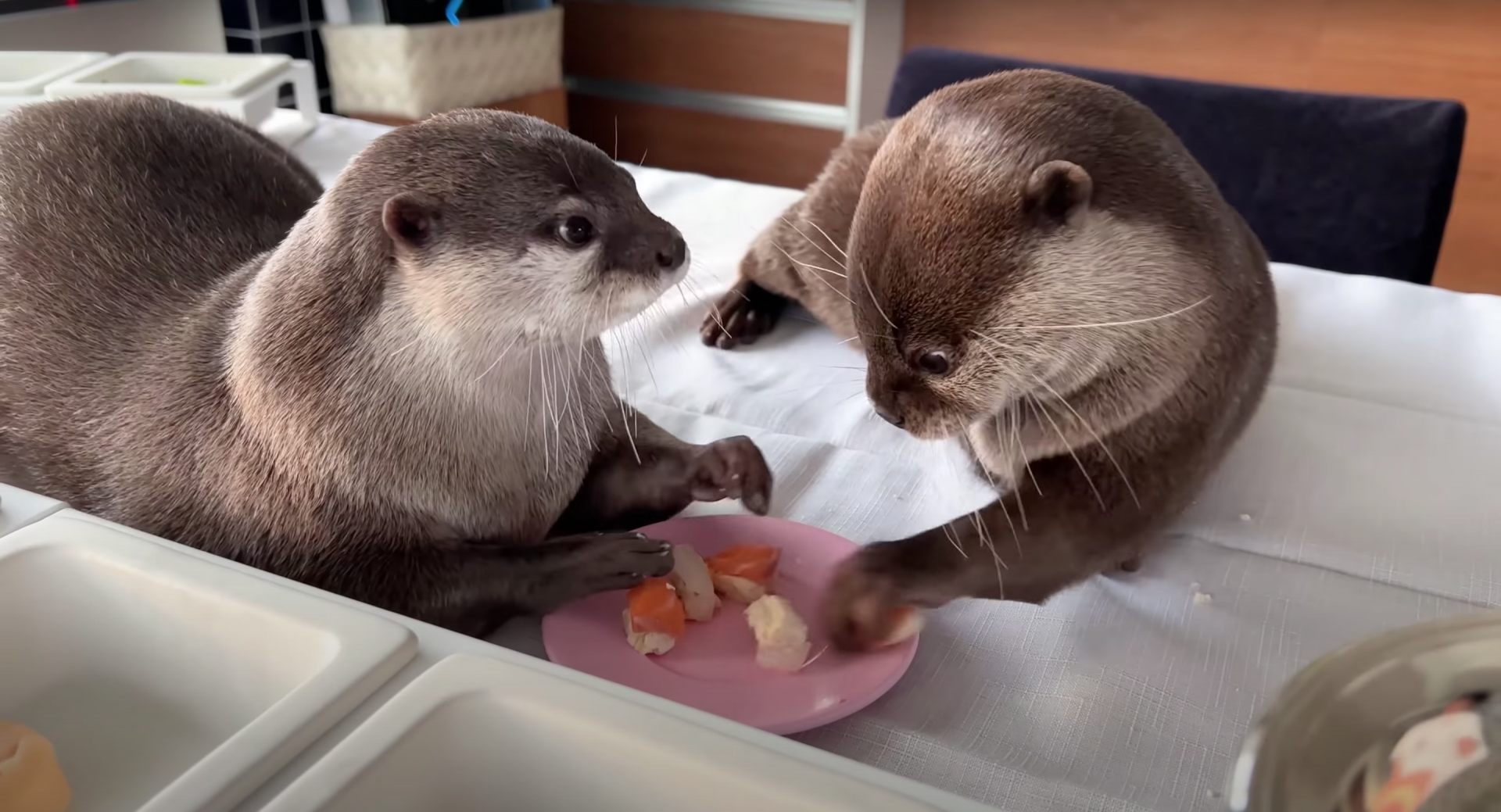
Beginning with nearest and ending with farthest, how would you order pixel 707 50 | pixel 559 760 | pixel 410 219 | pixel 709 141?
pixel 559 760, pixel 410 219, pixel 707 50, pixel 709 141

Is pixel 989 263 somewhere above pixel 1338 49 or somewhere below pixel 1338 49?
above

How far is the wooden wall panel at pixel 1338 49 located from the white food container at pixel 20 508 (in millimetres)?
3366

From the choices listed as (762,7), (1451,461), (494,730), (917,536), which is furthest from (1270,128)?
(762,7)

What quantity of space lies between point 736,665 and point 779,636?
4 centimetres

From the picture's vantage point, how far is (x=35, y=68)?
6.36 ft

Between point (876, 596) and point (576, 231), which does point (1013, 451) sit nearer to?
point (876, 596)

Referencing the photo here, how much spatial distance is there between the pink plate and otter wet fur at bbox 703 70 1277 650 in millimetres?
36

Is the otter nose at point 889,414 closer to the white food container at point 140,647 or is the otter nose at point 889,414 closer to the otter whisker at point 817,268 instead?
the otter whisker at point 817,268

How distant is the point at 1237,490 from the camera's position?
1.19 meters

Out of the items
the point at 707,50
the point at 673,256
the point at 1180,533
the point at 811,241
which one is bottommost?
the point at 707,50

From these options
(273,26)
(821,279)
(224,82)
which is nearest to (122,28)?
(273,26)

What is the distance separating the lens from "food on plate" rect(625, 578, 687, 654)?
0.88 meters

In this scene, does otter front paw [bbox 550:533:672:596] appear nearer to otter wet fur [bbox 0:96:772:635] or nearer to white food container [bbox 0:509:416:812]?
otter wet fur [bbox 0:96:772:635]

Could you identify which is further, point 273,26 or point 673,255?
point 273,26
